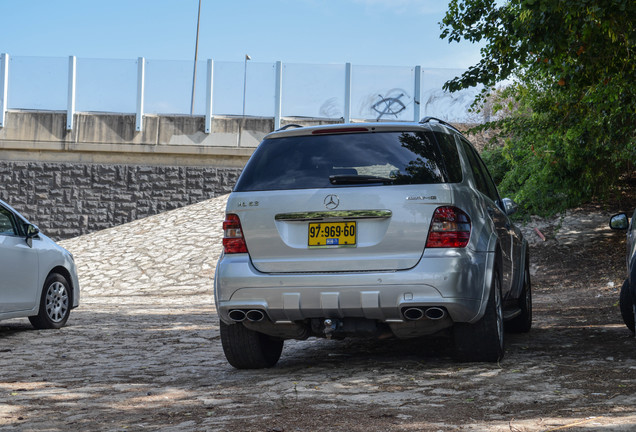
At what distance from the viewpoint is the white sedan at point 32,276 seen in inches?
322

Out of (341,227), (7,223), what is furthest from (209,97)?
(341,227)

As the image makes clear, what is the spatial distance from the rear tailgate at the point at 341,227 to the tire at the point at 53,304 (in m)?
4.61

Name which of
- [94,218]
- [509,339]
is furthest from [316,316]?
[94,218]

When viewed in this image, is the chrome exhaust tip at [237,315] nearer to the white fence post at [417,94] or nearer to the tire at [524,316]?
the tire at [524,316]

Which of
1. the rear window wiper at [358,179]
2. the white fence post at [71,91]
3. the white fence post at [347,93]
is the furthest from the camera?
the white fence post at [347,93]

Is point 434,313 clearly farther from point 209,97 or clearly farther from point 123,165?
point 123,165

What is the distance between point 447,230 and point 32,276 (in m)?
5.46

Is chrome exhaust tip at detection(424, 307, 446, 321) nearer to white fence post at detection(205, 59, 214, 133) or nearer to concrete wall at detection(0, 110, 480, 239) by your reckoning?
concrete wall at detection(0, 110, 480, 239)

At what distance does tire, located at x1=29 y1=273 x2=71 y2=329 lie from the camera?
894 centimetres

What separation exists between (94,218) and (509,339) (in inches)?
659

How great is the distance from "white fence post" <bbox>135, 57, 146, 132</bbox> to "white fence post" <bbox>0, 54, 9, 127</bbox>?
391 centimetres

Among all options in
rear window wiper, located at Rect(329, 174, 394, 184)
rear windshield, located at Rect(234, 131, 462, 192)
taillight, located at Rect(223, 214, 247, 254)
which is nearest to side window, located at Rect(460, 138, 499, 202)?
rear windshield, located at Rect(234, 131, 462, 192)

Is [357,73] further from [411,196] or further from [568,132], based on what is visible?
[411,196]

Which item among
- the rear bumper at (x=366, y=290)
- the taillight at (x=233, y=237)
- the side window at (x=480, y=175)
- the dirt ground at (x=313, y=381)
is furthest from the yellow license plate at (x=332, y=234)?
the side window at (x=480, y=175)
